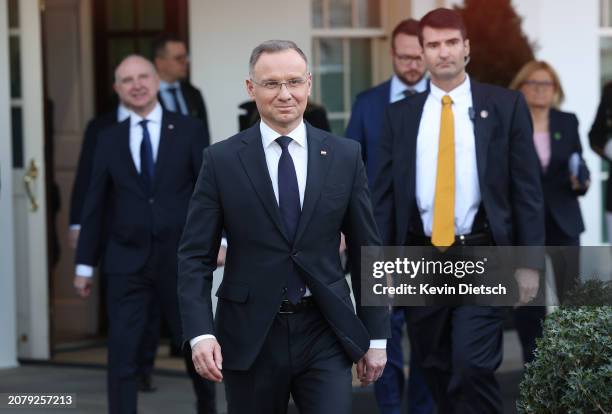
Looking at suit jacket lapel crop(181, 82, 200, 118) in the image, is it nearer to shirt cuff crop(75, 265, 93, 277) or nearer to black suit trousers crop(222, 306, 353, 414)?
shirt cuff crop(75, 265, 93, 277)

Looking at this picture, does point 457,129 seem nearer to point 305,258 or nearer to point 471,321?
point 471,321

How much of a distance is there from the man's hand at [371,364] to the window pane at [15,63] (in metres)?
4.74

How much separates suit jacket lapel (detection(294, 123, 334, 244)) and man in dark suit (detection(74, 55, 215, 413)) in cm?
237

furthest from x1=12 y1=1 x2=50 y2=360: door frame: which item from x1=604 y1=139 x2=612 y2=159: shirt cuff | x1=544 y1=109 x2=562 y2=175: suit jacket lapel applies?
x1=604 y1=139 x2=612 y2=159: shirt cuff

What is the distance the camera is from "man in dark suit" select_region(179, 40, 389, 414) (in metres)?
4.76

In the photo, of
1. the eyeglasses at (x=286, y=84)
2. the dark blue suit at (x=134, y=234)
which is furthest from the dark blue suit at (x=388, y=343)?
the eyeglasses at (x=286, y=84)

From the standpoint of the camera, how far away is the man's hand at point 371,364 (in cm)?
491

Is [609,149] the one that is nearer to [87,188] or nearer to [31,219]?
[87,188]

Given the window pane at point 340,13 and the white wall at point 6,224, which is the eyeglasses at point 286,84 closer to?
the white wall at point 6,224

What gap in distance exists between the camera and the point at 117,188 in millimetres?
7211

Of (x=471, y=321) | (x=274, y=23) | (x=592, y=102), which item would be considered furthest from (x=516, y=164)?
(x=592, y=102)

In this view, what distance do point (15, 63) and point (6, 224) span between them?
3.40ft

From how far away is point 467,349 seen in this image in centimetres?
609

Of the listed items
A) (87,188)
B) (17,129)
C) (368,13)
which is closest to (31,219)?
(17,129)
